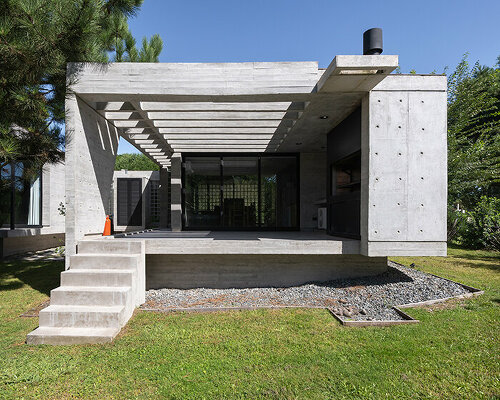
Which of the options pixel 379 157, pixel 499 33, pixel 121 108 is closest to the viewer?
pixel 379 157

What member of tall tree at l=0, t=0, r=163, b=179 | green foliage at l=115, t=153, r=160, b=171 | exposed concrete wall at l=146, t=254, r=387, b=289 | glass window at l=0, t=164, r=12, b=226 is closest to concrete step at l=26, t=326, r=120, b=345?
exposed concrete wall at l=146, t=254, r=387, b=289

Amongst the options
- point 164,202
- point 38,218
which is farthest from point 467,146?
point 38,218

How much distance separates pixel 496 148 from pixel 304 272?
12030mm

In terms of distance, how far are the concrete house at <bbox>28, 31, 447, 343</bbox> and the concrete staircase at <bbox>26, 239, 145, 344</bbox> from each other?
16 mm

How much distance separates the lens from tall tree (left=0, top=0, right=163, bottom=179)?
4.29 m

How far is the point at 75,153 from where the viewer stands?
16.7 ft

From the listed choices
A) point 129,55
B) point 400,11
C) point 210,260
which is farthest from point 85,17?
point 400,11

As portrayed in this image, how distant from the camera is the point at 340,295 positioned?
519 centimetres

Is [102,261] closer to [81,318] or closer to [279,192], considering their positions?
[81,318]

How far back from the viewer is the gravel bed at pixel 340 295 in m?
4.63

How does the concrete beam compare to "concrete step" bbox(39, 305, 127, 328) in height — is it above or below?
above

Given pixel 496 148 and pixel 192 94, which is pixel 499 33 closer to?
pixel 496 148

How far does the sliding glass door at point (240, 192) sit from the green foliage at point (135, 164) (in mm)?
27224

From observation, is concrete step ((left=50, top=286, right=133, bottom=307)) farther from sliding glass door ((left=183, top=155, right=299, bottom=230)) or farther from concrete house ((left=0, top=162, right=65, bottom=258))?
concrete house ((left=0, top=162, right=65, bottom=258))
